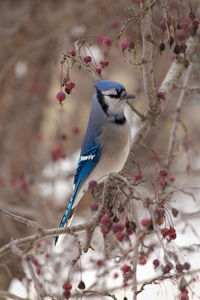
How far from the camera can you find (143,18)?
1.72 m

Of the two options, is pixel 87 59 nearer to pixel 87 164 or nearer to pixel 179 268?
pixel 87 164

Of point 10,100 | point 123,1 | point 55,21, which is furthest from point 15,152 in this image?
point 123,1

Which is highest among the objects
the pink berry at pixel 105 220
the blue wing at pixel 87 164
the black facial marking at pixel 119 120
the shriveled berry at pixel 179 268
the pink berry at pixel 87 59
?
the black facial marking at pixel 119 120

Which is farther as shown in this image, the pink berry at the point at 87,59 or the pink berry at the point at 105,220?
the pink berry at the point at 87,59

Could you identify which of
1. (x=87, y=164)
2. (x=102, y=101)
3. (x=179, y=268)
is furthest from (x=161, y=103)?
(x=179, y=268)

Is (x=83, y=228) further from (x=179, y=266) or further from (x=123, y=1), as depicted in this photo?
(x=123, y=1)

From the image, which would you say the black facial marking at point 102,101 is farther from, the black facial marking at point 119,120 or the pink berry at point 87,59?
the pink berry at point 87,59

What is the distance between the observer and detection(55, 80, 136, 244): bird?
7.70ft

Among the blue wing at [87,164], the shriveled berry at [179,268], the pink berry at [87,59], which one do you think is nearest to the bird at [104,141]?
the blue wing at [87,164]

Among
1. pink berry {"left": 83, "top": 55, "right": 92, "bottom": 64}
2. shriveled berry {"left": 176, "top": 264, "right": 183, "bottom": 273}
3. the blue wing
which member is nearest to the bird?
the blue wing

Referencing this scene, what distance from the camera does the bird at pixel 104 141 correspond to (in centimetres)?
235

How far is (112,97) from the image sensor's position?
2371 mm

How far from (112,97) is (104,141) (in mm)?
254

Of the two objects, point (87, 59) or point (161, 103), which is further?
point (161, 103)
